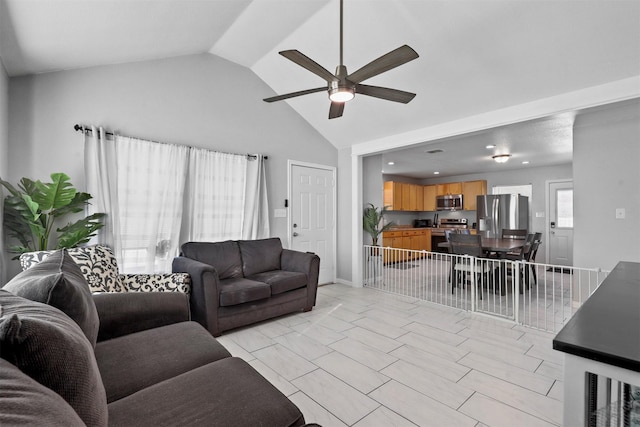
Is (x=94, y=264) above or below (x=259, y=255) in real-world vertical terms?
above

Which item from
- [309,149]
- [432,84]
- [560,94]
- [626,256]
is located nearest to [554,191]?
[626,256]

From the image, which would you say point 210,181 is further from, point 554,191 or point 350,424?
point 554,191

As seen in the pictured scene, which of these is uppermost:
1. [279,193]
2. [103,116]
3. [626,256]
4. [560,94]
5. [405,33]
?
[405,33]

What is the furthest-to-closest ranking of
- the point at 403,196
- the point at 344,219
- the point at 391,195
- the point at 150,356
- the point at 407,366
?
the point at 403,196 → the point at 391,195 → the point at 344,219 → the point at 407,366 → the point at 150,356

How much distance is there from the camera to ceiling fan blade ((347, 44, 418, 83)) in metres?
2.01

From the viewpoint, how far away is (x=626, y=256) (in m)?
3.35

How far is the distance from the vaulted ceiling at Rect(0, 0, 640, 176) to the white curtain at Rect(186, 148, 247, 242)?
133 cm

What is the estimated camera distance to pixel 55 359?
0.75 metres

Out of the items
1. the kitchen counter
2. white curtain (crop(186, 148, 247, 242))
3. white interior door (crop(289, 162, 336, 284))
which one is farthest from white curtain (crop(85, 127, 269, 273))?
the kitchen counter

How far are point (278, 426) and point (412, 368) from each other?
1679mm

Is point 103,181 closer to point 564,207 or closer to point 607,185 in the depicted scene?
point 607,185

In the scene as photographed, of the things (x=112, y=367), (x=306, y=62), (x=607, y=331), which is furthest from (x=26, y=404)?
(x=306, y=62)

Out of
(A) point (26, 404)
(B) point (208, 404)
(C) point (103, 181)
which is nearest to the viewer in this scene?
(A) point (26, 404)

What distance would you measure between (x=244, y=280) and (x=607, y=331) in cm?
319
